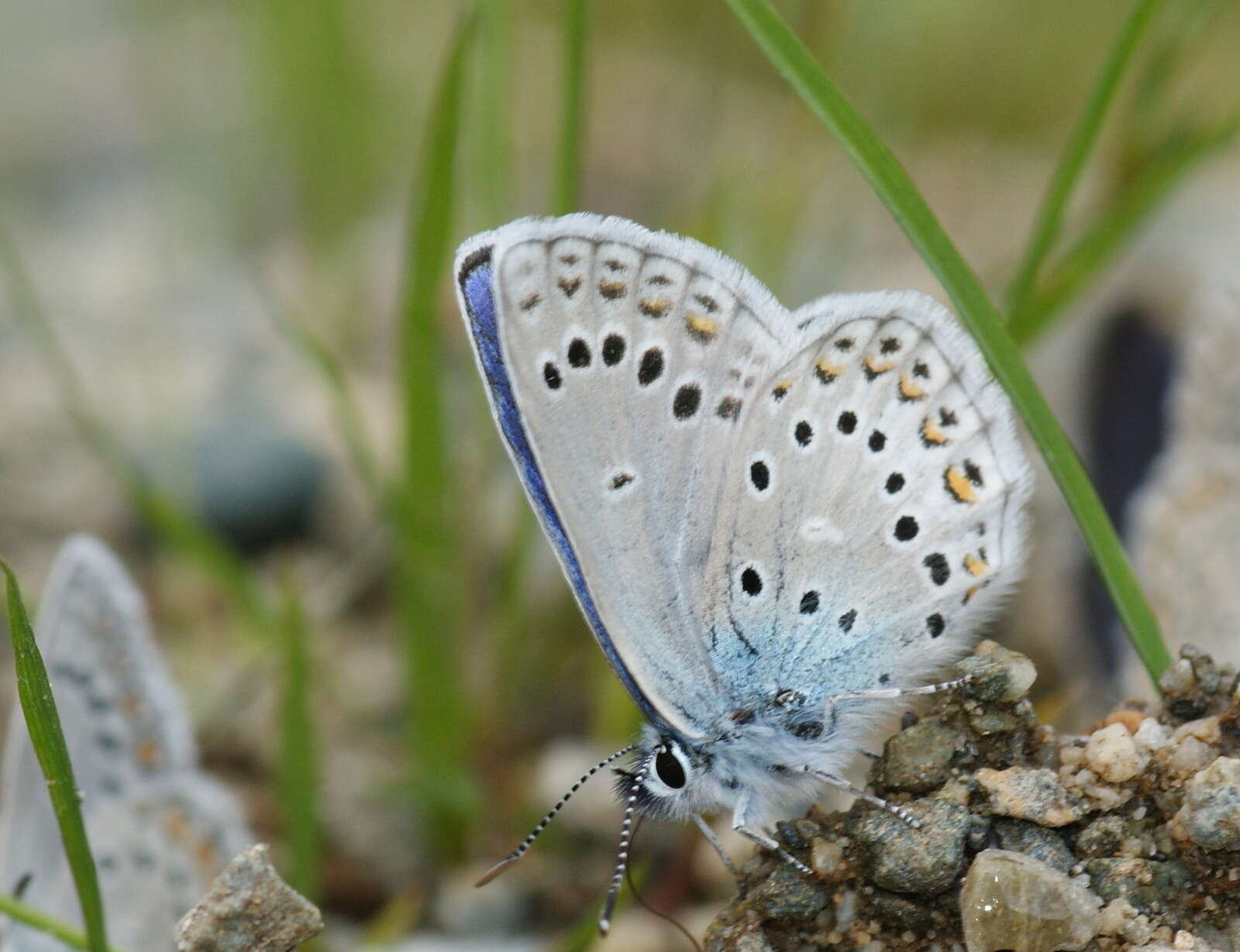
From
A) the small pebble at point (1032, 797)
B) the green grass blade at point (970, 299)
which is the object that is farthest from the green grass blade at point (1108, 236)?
the small pebble at point (1032, 797)

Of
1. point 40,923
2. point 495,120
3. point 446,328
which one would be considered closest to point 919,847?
point 40,923

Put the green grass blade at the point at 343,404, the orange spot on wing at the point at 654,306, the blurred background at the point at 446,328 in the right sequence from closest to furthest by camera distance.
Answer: the orange spot on wing at the point at 654,306 → the green grass blade at the point at 343,404 → the blurred background at the point at 446,328

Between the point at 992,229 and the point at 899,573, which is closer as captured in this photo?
the point at 899,573

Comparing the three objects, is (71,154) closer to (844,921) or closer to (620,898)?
(620,898)

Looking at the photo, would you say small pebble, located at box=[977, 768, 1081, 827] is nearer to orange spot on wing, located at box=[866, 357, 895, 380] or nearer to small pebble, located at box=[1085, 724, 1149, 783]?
small pebble, located at box=[1085, 724, 1149, 783]

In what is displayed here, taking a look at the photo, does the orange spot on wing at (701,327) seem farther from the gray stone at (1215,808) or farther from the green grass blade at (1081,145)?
the gray stone at (1215,808)

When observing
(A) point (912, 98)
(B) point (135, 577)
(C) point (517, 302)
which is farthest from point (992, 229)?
Answer: (C) point (517, 302)
